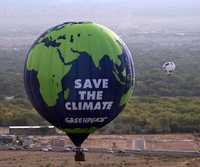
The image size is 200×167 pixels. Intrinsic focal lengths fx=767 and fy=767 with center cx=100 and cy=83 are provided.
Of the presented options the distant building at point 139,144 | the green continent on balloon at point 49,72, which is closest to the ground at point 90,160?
the distant building at point 139,144

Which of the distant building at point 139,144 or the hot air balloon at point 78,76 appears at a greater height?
the hot air balloon at point 78,76

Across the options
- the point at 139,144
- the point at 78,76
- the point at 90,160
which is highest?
the point at 78,76

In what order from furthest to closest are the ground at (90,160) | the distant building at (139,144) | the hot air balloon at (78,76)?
the distant building at (139,144) < the ground at (90,160) < the hot air balloon at (78,76)

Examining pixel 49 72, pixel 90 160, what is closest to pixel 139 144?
pixel 90 160

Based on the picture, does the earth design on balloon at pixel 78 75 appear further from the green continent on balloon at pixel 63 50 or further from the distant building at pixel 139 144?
the distant building at pixel 139 144

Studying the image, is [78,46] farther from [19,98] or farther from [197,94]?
[197,94]

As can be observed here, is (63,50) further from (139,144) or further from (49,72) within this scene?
(139,144)

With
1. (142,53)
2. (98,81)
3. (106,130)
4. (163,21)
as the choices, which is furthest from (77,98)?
(163,21)
